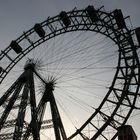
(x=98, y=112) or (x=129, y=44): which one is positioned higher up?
(x=129, y=44)

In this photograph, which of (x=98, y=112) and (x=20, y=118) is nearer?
(x=20, y=118)

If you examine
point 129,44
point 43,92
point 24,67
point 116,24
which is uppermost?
point 116,24

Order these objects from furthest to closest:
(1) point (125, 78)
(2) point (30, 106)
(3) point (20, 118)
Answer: (1) point (125, 78) → (2) point (30, 106) → (3) point (20, 118)

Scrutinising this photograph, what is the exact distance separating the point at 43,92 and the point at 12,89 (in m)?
2.51

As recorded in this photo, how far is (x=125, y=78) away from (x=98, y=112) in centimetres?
349

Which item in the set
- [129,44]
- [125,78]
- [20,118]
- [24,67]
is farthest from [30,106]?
[129,44]

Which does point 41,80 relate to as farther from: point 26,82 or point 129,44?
point 129,44

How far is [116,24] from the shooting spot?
100ft

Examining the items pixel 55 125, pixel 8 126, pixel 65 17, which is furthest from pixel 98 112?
pixel 65 17

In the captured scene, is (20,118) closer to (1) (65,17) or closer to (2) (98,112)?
(2) (98,112)

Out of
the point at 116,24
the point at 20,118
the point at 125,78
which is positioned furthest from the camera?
the point at 116,24

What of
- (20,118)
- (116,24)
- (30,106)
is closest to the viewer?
(20,118)

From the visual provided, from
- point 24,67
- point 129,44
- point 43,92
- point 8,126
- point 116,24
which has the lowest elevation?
point 8,126

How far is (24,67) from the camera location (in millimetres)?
29578
